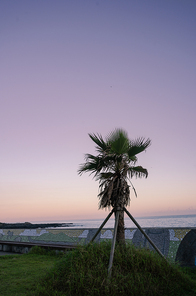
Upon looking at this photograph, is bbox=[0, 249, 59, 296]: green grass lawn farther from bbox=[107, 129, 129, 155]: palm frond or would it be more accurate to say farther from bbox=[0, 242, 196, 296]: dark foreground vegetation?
bbox=[107, 129, 129, 155]: palm frond

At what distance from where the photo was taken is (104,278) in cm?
546

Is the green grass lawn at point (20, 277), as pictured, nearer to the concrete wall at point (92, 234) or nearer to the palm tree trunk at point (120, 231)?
the concrete wall at point (92, 234)

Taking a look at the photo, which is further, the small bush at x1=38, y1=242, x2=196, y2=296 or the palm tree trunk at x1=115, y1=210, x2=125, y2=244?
the palm tree trunk at x1=115, y1=210, x2=125, y2=244

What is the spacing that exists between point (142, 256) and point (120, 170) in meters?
2.47

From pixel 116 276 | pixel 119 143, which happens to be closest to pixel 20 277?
pixel 116 276

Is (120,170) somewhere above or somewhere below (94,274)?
above

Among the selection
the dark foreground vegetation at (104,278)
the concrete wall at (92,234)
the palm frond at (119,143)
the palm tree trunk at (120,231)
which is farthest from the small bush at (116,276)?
the palm frond at (119,143)

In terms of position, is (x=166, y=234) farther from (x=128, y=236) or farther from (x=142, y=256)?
(x=142, y=256)

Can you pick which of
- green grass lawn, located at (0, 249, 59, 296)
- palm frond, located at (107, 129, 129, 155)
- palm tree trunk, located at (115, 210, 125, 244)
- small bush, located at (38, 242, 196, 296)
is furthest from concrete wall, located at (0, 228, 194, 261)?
palm frond, located at (107, 129, 129, 155)

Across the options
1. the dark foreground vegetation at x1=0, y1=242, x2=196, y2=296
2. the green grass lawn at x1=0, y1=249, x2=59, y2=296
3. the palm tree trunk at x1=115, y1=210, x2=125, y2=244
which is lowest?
the green grass lawn at x1=0, y1=249, x2=59, y2=296

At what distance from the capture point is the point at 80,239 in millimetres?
12336

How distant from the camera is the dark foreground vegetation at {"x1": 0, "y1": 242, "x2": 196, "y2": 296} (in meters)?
5.32

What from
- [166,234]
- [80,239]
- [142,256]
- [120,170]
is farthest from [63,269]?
[80,239]

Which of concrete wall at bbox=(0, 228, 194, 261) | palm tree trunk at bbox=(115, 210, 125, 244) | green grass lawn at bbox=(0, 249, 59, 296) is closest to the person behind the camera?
green grass lawn at bbox=(0, 249, 59, 296)
